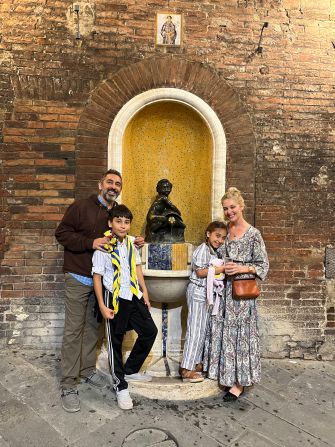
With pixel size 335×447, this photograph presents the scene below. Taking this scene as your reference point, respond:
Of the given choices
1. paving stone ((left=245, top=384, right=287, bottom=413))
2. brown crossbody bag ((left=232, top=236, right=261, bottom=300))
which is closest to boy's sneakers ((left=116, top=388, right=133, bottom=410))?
paving stone ((left=245, top=384, right=287, bottom=413))

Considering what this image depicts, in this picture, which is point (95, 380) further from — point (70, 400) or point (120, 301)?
point (120, 301)

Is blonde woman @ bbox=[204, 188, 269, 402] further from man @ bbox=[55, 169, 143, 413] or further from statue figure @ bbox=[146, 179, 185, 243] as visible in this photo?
man @ bbox=[55, 169, 143, 413]

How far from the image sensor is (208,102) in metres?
3.99

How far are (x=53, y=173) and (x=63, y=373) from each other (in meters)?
2.09

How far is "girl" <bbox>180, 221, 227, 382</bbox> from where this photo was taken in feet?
10.2

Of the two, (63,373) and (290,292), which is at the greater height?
(290,292)

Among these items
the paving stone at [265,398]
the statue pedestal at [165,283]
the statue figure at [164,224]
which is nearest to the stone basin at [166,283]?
the statue pedestal at [165,283]

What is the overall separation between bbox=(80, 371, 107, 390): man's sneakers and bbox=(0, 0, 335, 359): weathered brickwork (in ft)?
2.89

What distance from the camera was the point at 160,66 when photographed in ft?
12.9

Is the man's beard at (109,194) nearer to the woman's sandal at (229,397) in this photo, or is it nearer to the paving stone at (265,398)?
the woman's sandal at (229,397)

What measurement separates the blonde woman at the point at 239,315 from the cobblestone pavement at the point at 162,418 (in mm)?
258

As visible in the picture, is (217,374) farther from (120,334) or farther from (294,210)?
(294,210)

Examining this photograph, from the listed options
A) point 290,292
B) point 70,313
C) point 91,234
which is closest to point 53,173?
point 91,234

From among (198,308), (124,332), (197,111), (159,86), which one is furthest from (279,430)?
(159,86)
